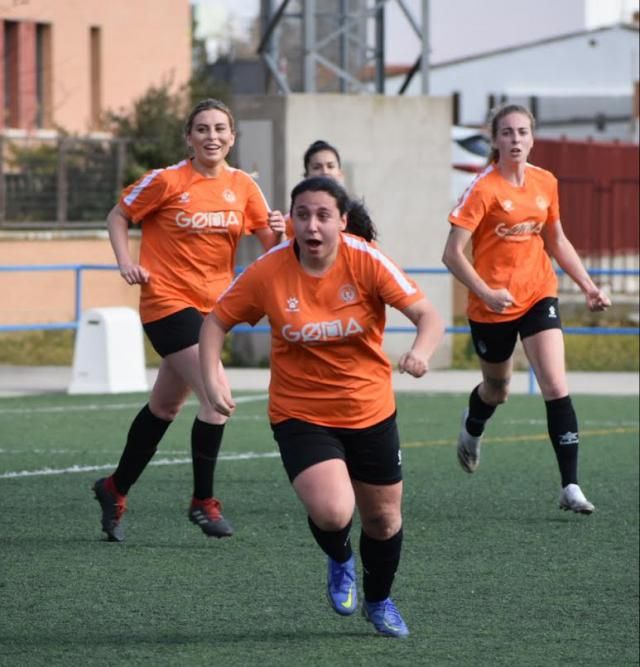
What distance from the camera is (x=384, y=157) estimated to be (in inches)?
887

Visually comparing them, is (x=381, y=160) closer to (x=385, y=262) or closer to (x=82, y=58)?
(x=82, y=58)

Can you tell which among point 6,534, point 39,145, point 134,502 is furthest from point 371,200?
point 6,534

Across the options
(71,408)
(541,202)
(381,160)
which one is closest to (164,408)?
(541,202)

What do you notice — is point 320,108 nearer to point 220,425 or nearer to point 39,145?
point 39,145

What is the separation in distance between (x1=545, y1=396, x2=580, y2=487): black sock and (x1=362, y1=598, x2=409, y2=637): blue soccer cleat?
78.4 inches

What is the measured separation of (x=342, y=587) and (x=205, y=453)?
7.00ft

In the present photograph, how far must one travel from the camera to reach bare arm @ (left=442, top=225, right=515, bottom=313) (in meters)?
9.49

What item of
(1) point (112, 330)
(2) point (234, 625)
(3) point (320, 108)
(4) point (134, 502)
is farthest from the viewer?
(3) point (320, 108)

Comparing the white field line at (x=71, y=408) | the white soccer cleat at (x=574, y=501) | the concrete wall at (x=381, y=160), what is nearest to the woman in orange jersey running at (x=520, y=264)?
the white soccer cleat at (x=574, y=501)

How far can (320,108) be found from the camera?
72.5ft

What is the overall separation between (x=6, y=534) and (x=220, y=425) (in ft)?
4.84

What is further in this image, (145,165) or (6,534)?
(145,165)

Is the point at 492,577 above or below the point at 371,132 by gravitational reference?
below

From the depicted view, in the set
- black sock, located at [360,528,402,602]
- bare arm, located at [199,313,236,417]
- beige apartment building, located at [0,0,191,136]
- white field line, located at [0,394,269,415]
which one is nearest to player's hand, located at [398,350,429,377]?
bare arm, located at [199,313,236,417]
